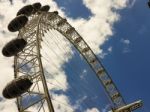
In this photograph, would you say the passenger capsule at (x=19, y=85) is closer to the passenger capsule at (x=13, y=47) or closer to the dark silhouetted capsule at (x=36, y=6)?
the passenger capsule at (x=13, y=47)

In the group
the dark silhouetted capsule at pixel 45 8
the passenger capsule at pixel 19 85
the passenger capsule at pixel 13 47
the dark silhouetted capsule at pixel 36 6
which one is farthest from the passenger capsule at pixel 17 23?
the passenger capsule at pixel 19 85

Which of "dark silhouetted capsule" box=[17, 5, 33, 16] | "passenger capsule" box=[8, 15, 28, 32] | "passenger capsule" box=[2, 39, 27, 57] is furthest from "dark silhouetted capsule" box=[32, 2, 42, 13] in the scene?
"passenger capsule" box=[2, 39, 27, 57]

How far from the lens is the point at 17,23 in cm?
5169

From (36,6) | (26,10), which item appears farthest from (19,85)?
(36,6)

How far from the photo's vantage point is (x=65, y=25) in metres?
66.9

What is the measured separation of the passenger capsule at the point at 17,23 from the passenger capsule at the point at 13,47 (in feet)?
16.6

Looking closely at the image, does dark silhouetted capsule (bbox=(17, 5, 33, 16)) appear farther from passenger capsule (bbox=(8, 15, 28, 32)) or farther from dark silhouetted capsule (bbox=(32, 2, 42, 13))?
passenger capsule (bbox=(8, 15, 28, 32))

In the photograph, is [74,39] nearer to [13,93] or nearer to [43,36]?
[43,36]

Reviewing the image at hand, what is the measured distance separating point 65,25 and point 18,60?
17294mm

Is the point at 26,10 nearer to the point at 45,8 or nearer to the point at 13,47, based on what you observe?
the point at 45,8

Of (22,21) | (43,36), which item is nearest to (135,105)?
(43,36)

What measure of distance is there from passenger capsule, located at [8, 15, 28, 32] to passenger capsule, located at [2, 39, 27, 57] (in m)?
5.07

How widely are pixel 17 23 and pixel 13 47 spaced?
18.5 ft

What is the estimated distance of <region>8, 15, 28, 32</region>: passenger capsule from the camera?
50875mm
